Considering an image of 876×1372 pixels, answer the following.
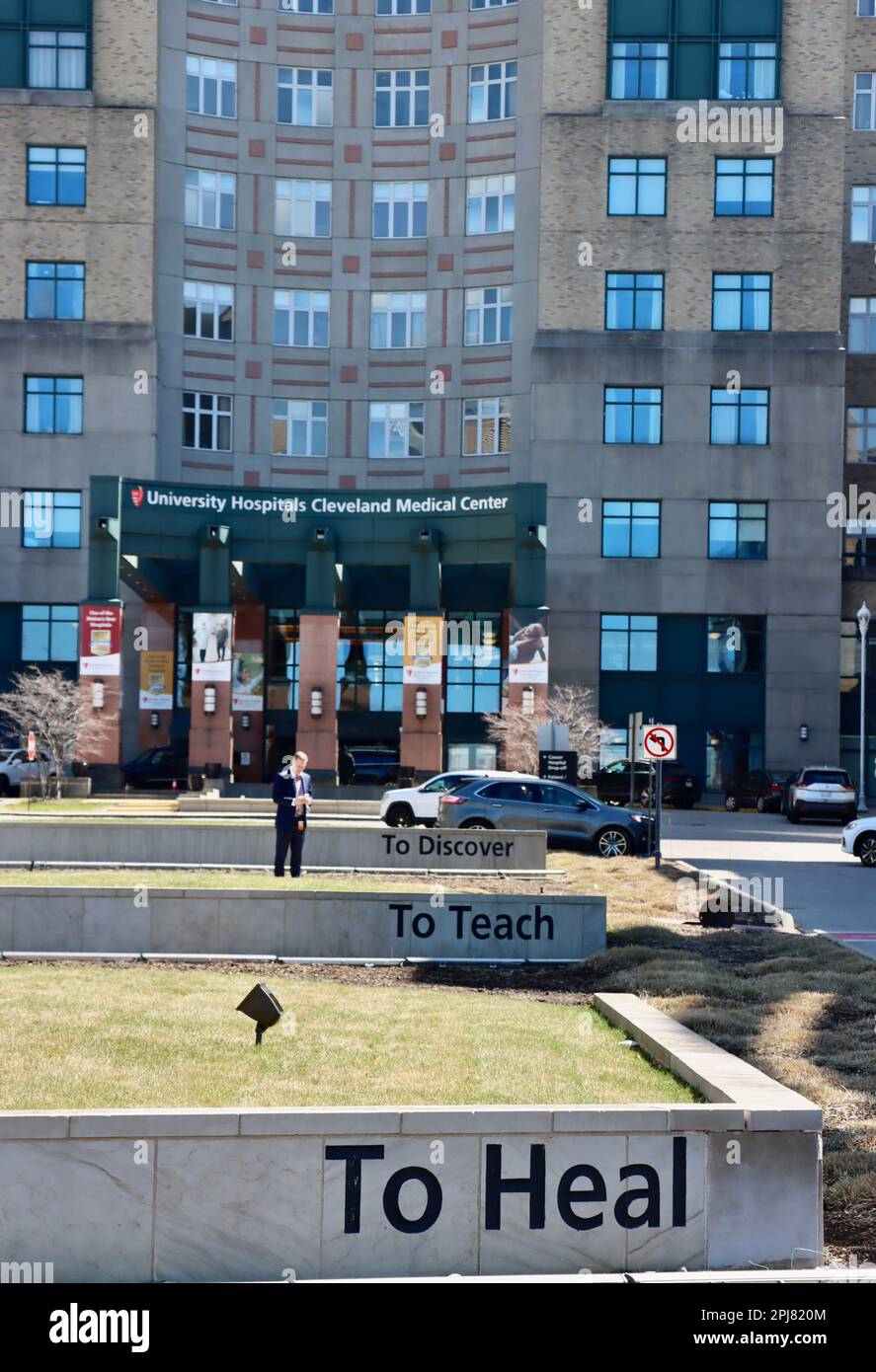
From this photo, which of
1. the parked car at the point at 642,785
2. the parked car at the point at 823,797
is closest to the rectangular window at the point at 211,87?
the parked car at the point at 642,785

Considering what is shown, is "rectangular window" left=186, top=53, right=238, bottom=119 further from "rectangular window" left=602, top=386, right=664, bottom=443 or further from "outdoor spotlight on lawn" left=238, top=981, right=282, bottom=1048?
"outdoor spotlight on lawn" left=238, top=981, right=282, bottom=1048

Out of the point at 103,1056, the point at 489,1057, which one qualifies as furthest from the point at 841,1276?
the point at 103,1056

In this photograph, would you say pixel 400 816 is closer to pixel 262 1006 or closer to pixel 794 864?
pixel 794 864

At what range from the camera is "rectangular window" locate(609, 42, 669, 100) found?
57.0 metres

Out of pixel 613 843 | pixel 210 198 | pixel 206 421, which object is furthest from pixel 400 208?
pixel 613 843

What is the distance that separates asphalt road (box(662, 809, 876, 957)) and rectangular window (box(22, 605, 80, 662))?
2303 cm

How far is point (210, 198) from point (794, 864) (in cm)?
3927

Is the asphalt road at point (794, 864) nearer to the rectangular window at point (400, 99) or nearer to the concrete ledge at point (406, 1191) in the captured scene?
the concrete ledge at point (406, 1191)

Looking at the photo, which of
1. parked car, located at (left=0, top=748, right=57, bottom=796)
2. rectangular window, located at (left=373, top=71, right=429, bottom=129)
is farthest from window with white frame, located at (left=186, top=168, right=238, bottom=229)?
parked car, located at (left=0, top=748, right=57, bottom=796)

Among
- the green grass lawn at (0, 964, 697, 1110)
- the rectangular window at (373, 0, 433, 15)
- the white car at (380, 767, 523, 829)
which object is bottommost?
the white car at (380, 767, 523, 829)

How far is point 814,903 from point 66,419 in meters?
41.1

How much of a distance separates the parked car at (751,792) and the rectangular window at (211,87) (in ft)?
102

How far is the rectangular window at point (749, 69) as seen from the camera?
56969 millimetres

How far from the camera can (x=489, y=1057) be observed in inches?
345
